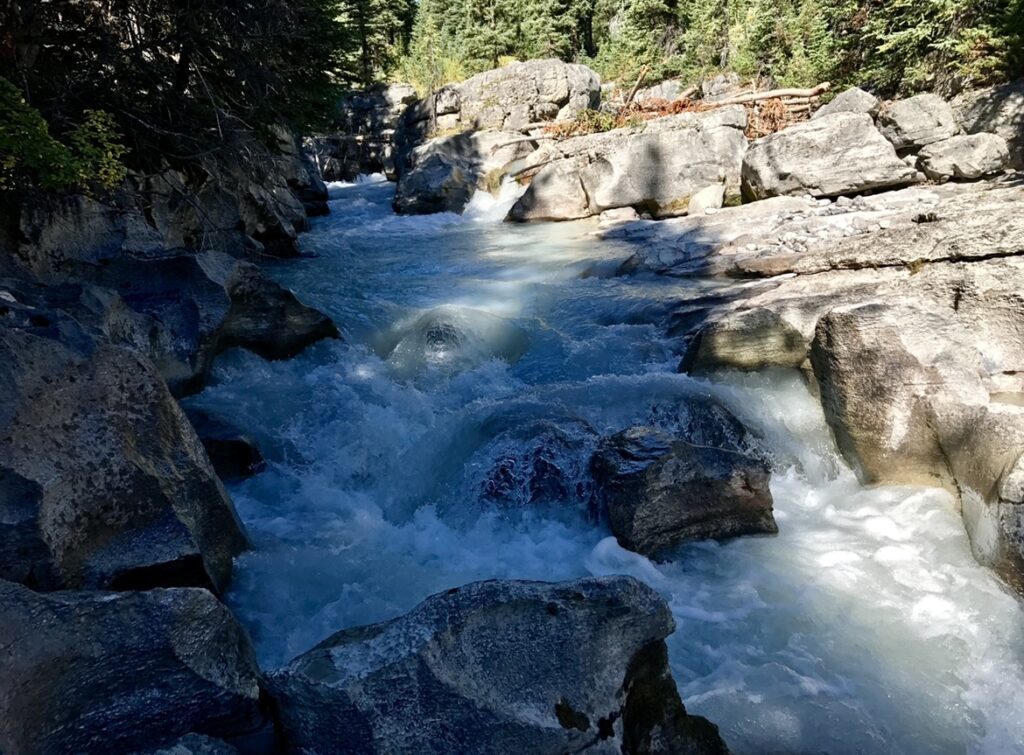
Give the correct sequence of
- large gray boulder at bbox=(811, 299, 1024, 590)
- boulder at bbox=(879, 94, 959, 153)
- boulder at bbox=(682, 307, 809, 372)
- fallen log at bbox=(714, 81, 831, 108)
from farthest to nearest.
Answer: fallen log at bbox=(714, 81, 831, 108)
boulder at bbox=(879, 94, 959, 153)
boulder at bbox=(682, 307, 809, 372)
large gray boulder at bbox=(811, 299, 1024, 590)

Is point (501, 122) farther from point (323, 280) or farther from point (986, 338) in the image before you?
point (986, 338)

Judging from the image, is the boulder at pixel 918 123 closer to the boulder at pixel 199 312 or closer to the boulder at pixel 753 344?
the boulder at pixel 753 344

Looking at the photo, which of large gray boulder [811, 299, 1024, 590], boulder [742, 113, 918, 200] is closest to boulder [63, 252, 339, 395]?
large gray boulder [811, 299, 1024, 590]

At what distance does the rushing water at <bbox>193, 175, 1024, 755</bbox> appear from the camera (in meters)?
3.95

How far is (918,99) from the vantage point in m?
17.2

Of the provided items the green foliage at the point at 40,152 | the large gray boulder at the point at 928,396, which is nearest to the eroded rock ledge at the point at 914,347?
the large gray boulder at the point at 928,396

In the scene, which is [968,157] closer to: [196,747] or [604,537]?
[604,537]

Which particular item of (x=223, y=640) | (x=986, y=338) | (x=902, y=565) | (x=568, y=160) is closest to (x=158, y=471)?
(x=223, y=640)

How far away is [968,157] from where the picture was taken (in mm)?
15609

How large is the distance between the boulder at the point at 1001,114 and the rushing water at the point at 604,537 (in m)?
12.6

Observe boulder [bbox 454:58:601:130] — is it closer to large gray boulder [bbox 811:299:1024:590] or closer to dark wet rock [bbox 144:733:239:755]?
large gray boulder [bbox 811:299:1024:590]

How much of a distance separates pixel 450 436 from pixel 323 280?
7.26m

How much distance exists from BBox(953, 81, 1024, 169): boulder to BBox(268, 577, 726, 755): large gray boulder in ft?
59.7

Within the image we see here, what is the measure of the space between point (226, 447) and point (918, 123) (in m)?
18.5
